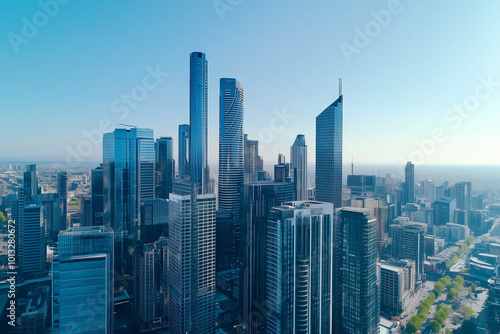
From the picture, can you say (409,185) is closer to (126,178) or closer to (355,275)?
(355,275)

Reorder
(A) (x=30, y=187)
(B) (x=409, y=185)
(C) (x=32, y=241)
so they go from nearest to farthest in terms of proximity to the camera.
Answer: (C) (x=32, y=241) → (A) (x=30, y=187) → (B) (x=409, y=185)

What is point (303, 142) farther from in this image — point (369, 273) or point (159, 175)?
point (369, 273)

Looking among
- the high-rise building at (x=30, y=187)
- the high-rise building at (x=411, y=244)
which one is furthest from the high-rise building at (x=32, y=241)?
the high-rise building at (x=411, y=244)

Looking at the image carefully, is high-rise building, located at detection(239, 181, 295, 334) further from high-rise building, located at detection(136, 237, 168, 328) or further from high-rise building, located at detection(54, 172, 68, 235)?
high-rise building, located at detection(54, 172, 68, 235)

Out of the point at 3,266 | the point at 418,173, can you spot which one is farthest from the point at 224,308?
the point at 418,173

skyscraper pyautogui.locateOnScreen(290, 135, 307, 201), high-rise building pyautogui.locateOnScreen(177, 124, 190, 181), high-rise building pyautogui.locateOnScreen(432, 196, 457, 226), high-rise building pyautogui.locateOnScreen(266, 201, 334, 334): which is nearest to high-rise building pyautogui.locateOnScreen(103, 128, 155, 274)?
high-rise building pyautogui.locateOnScreen(177, 124, 190, 181)

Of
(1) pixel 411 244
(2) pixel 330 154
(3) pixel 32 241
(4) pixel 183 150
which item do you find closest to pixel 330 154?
(2) pixel 330 154
